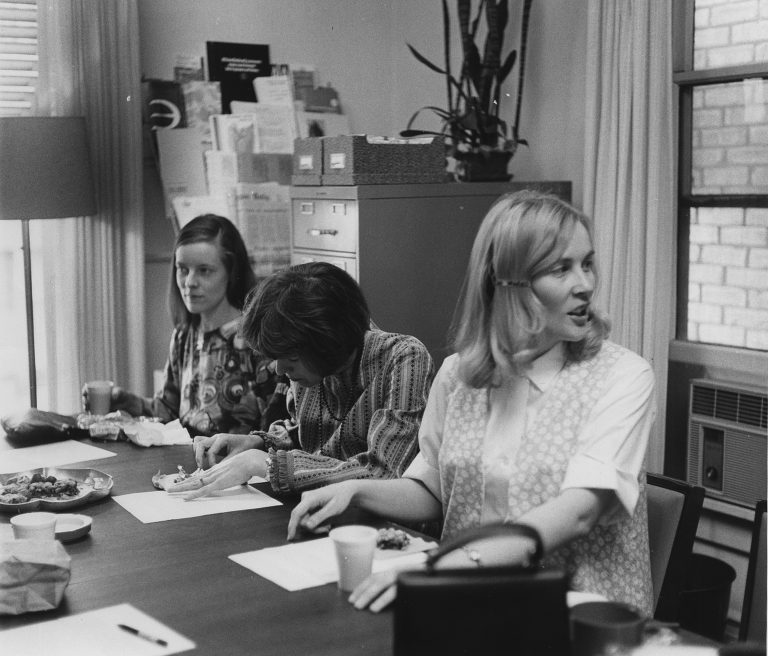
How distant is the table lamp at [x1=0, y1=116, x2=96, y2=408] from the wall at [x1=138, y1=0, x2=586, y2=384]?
0.59 m

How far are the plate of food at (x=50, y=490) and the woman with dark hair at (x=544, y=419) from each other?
520 millimetres

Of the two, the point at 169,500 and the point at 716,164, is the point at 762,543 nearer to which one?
the point at 169,500

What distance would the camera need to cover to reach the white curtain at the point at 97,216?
3766 mm

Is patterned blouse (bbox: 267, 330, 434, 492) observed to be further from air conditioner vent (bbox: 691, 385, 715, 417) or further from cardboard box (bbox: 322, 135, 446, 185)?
air conditioner vent (bbox: 691, 385, 715, 417)

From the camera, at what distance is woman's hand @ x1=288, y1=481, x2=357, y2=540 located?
184 cm

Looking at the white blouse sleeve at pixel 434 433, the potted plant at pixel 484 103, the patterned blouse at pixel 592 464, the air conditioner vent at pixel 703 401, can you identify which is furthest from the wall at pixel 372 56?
the patterned blouse at pixel 592 464

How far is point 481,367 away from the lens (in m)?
1.92

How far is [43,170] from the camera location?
3455mm

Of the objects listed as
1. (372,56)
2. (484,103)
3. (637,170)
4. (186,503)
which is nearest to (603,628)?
(186,503)

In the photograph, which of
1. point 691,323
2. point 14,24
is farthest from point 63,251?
point 691,323

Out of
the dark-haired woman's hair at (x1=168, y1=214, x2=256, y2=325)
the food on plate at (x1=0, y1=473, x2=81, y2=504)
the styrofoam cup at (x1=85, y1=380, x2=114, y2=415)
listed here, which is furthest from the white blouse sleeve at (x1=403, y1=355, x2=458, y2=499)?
the styrofoam cup at (x1=85, y1=380, x2=114, y2=415)

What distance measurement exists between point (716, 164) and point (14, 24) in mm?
2571

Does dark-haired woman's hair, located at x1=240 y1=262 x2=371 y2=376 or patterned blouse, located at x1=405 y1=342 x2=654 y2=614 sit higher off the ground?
dark-haired woman's hair, located at x1=240 y1=262 x2=371 y2=376

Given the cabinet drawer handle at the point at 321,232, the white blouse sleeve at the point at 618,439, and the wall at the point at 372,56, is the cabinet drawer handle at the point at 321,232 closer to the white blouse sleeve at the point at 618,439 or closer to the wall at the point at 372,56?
the wall at the point at 372,56
